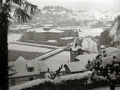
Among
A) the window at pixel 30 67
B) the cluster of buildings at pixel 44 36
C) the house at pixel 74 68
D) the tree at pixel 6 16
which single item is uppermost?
the tree at pixel 6 16

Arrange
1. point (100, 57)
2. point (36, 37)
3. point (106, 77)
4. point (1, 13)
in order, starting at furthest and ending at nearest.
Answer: point (36, 37) < point (100, 57) < point (106, 77) < point (1, 13)

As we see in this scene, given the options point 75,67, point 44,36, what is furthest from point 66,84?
point 44,36

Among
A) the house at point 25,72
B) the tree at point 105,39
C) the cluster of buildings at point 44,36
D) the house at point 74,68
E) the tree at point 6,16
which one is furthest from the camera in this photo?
the cluster of buildings at point 44,36

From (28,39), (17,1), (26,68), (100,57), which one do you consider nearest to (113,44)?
(26,68)

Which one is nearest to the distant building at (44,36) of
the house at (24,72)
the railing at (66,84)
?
the house at (24,72)

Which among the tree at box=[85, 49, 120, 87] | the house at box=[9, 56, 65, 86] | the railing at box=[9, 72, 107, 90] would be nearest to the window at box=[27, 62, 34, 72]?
the house at box=[9, 56, 65, 86]

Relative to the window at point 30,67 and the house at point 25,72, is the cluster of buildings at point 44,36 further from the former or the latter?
the window at point 30,67

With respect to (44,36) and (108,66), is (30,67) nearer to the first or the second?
(108,66)

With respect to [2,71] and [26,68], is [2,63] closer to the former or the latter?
[2,71]
